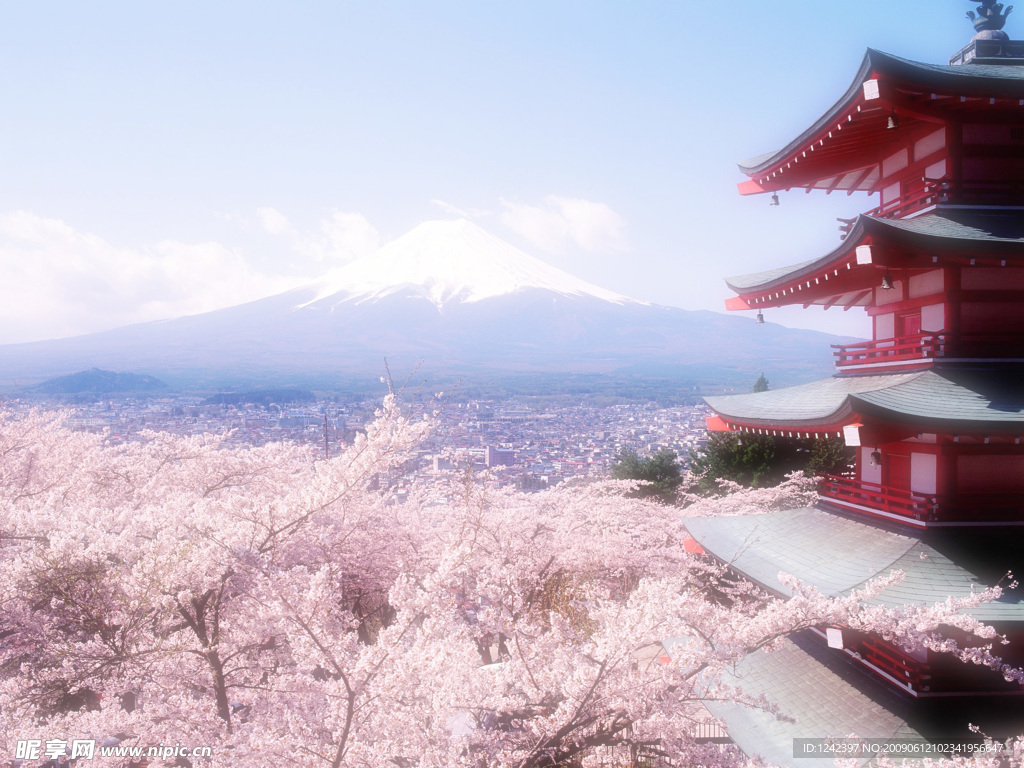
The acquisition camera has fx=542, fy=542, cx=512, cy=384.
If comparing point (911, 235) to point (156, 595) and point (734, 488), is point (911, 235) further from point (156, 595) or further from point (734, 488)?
point (734, 488)

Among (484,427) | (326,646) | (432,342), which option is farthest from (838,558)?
(432,342)

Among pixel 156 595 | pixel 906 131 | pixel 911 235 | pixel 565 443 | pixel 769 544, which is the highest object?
pixel 906 131

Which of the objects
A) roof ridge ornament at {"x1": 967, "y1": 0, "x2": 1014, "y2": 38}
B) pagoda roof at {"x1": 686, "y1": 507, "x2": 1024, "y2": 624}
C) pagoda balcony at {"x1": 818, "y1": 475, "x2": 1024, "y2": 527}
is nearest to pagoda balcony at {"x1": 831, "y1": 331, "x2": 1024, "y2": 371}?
pagoda balcony at {"x1": 818, "y1": 475, "x2": 1024, "y2": 527}

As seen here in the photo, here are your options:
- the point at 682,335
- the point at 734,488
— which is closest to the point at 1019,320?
the point at 734,488

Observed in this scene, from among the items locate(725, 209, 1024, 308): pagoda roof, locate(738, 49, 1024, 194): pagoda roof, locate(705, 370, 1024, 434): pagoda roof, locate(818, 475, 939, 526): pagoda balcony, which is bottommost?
locate(818, 475, 939, 526): pagoda balcony

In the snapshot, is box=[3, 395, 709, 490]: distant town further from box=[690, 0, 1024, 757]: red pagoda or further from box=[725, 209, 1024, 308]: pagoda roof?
box=[725, 209, 1024, 308]: pagoda roof

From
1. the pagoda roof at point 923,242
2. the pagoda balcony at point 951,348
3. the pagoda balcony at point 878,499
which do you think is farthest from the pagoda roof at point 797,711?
the pagoda roof at point 923,242
